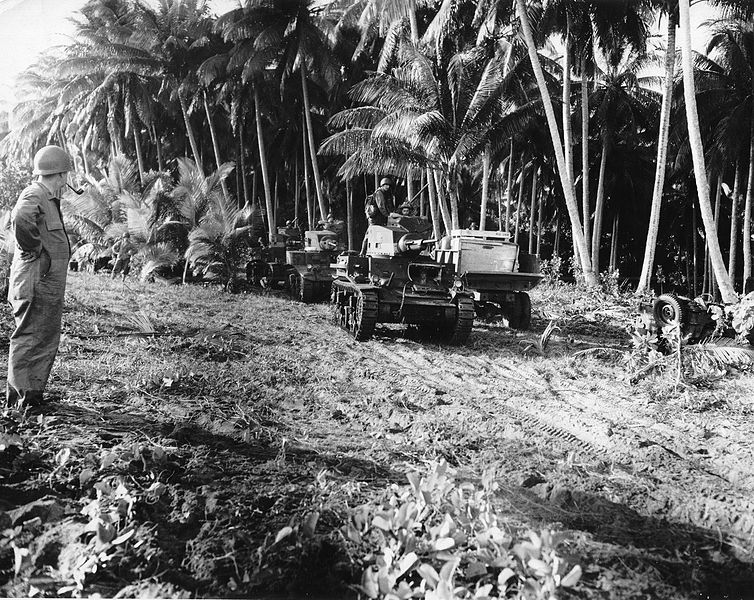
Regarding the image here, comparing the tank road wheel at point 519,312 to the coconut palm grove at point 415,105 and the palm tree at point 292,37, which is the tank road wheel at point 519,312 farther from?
the palm tree at point 292,37

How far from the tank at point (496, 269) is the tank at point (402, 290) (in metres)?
0.89

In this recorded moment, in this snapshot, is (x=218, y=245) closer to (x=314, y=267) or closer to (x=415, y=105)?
(x=314, y=267)

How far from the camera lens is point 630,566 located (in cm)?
273

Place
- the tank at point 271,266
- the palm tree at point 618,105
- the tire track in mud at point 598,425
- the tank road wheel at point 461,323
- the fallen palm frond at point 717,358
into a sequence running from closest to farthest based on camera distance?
the tire track in mud at point 598,425 < the fallen palm frond at point 717,358 < the tank road wheel at point 461,323 < the tank at point 271,266 < the palm tree at point 618,105

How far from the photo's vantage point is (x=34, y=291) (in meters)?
4.43

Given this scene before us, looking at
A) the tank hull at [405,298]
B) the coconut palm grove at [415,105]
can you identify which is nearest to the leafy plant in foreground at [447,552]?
the tank hull at [405,298]

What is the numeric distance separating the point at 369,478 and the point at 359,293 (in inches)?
219

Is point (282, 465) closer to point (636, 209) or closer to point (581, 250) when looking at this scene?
point (581, 250)

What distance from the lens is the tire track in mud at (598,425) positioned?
3.54m

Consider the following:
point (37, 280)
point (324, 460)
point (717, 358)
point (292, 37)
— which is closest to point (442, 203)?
point (292, 37)

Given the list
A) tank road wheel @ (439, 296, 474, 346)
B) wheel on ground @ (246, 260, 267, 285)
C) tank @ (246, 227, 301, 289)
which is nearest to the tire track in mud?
tank road wheel @ (439, 296, 474, 346)

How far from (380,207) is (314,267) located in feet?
13.9

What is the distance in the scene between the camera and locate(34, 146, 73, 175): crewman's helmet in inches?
173

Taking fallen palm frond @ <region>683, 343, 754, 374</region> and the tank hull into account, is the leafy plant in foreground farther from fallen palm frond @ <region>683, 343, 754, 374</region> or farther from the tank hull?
the tank hull
